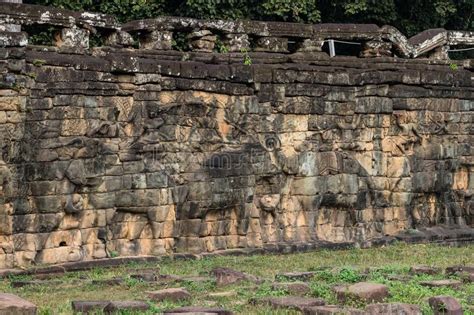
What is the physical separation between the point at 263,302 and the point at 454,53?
780 inches

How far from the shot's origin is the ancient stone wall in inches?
760

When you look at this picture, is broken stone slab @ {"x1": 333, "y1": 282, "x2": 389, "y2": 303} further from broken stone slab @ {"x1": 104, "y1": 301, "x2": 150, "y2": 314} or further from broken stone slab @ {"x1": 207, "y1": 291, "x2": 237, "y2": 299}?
broken stone slab @ {"x1": 104, "y1": 301, "x2": 150, "y2": 314}

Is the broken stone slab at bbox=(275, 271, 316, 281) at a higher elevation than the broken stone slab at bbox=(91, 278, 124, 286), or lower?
higher

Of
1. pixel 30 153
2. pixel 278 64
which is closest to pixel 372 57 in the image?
pixel 278 64

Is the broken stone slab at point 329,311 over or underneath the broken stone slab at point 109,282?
over

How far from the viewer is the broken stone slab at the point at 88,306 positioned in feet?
45.4

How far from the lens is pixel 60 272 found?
61.7ft

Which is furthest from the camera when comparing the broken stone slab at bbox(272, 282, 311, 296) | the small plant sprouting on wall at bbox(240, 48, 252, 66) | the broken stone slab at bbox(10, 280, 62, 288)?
the small plant sprouting on wall at bbox(240, 48, 252, 66)

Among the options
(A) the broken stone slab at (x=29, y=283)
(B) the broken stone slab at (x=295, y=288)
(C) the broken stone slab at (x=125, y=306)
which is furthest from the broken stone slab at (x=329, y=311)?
(A) the broken stone slab at (x=29, y=283)

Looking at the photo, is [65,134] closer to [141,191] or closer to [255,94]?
[141,191]

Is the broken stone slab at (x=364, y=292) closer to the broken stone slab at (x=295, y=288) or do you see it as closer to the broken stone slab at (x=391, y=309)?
the broken stone slab at (x=295, y=288)

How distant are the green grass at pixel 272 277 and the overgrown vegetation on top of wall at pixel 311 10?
9223 millimetres

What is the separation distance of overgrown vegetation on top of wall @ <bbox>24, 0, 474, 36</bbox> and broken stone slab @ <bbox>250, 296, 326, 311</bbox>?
1523cm

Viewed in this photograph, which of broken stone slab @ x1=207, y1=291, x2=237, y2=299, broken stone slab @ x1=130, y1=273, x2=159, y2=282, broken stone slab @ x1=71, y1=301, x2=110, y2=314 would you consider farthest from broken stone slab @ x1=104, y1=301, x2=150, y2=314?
broken stone slab @ x1=130, y1=273, x2=159, y2=282
